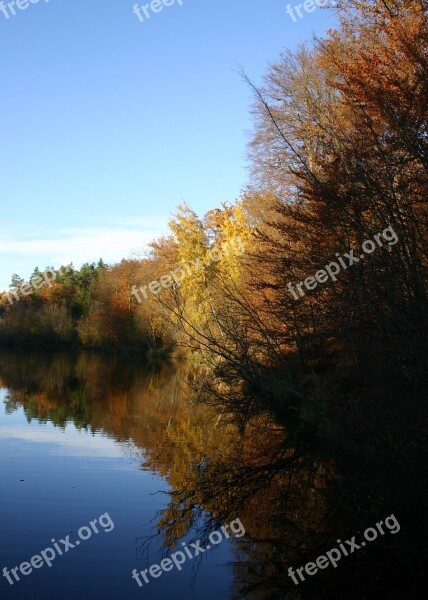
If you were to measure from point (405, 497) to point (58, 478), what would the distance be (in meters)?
5.77

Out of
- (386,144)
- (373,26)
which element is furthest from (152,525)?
(373,26)

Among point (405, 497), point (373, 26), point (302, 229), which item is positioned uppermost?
point (373, 26)

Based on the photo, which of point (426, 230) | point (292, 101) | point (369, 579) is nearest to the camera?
point (369, 579)

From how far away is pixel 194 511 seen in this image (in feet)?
30.5

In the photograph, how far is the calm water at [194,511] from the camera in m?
6.71

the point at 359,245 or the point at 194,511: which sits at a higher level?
the point at 359,245

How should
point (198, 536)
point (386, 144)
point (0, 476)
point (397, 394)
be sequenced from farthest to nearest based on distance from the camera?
point (0, 476) → point (386, 144) → point (198, 536) → point (397, 394)

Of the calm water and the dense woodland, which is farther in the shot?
the dense woodland

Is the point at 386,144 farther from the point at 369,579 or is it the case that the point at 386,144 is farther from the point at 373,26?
the point at 369,579

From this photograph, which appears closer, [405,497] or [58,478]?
[405,497]

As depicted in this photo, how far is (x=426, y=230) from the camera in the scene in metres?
9.05

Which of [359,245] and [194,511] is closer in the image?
[194,511]

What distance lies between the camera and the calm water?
6.71 m

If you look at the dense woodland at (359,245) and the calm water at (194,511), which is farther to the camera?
the dense woodland at (359,245)
